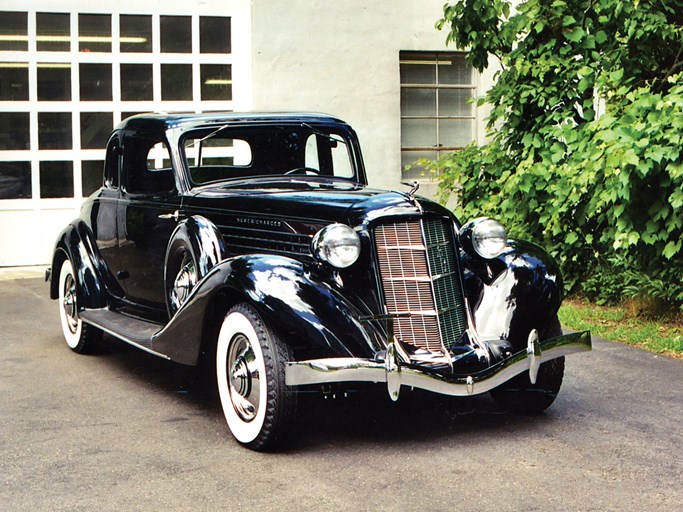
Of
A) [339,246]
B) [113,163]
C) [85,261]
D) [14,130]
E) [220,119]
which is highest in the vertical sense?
[14,130]

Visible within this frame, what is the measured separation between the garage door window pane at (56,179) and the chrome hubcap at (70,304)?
5.43 metres

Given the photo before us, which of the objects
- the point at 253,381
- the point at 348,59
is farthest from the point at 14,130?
the point at 253,381

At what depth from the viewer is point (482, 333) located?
17.3 feet

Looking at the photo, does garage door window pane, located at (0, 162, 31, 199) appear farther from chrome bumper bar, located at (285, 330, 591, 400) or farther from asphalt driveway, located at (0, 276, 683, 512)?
chrome bumper bar, located at (285, 330, 591, 400)

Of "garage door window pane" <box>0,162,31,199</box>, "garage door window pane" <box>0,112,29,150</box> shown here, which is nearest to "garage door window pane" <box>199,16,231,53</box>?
"garage door window pane" <box>0,112,29,150</box>

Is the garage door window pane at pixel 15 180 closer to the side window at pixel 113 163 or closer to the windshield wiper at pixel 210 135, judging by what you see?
the side window at pixel 113 163

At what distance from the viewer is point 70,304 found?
7.62 meters

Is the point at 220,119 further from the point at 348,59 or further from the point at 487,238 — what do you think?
the point at 348,59

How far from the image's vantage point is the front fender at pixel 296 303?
4.73m

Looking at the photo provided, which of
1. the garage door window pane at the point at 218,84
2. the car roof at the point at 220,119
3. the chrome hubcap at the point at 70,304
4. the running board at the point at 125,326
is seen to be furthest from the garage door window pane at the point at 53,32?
the running board at the point at 125,326

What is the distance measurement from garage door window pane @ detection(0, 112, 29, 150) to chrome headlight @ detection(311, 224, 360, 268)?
8.76 m

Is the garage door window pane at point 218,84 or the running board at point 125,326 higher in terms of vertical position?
the garage door window pane at point 218,84

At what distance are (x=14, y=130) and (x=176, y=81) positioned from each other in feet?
7.00

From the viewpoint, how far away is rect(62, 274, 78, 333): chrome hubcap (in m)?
7.52
